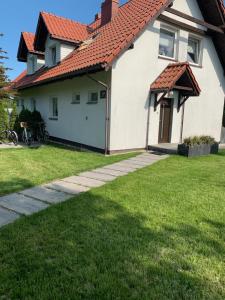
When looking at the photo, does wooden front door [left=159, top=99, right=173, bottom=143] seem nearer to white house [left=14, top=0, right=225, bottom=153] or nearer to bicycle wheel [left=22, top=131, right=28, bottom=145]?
white house [left=14, top=0, right=225, bottom=153]

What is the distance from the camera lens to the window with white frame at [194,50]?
12781mm

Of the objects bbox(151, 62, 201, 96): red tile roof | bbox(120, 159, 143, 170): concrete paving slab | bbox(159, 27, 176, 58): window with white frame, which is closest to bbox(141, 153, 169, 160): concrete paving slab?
bbox(120, 159, 143, 170): concrete paving slab

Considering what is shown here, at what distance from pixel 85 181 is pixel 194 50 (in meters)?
10.1

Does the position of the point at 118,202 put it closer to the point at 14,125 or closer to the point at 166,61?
the point at 166,61

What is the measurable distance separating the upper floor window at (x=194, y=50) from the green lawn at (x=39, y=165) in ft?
20.9

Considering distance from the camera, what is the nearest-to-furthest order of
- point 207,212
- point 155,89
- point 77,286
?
point 77,286
point 207,212
point 155,89

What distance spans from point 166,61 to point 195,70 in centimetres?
220

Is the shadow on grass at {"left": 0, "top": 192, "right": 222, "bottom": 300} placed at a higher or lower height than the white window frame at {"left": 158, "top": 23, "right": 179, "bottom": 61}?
lower

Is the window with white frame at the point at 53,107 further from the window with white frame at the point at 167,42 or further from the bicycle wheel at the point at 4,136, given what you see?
the window with white frame at the point at 167,42

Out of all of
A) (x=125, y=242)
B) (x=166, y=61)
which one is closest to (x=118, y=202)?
(x=125, y=242)

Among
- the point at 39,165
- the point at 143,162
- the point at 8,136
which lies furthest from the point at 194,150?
the point at 8,136

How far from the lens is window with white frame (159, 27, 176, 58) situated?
1133 centimetres

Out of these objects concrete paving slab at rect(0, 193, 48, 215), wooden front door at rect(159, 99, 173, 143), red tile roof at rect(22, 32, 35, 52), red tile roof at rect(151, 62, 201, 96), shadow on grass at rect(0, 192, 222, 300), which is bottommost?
concrete paving slab at rect(0, 193, 48, 215)

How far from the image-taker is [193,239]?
3.38 metres
